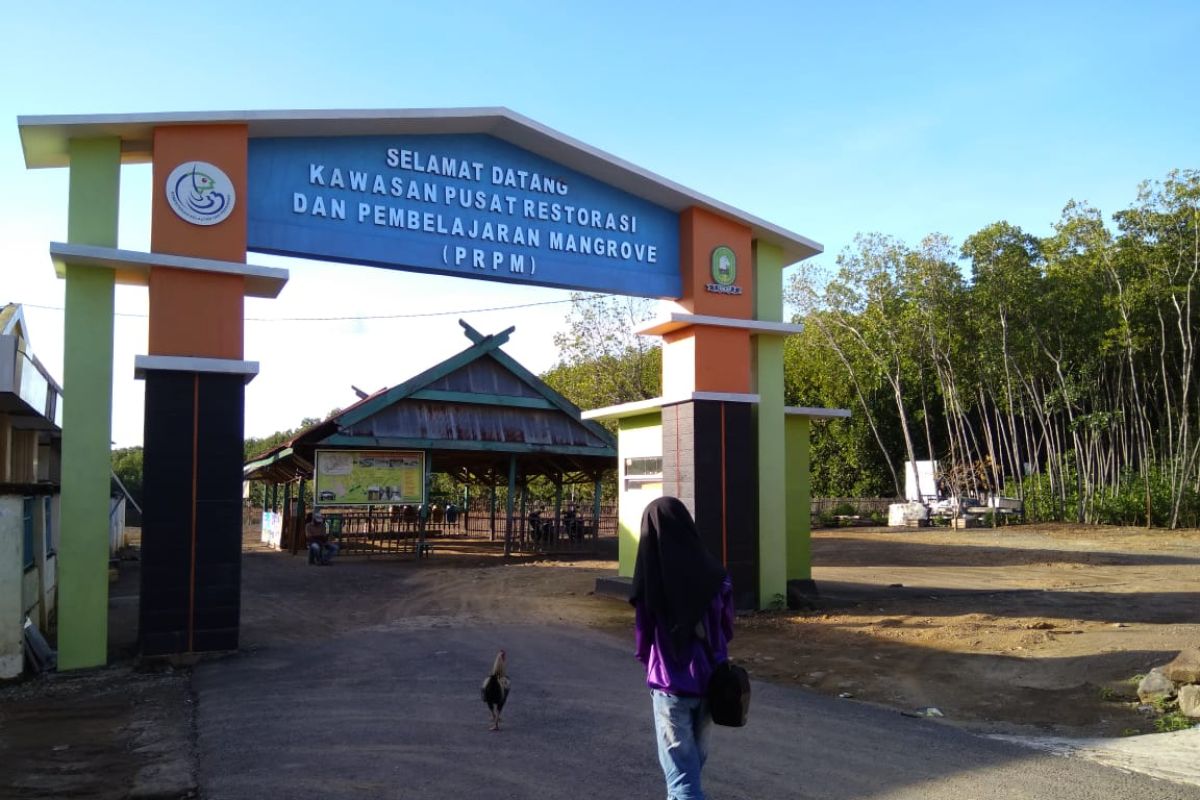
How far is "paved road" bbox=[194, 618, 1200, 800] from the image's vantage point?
523cm

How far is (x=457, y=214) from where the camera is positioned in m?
11.7

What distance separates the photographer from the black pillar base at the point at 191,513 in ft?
30.5

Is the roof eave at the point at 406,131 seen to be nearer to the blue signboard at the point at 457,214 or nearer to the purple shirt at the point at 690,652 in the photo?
the blue signboard at the point at 457,214

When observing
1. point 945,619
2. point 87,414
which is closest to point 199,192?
point 87,414

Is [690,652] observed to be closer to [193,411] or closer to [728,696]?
[728,696]

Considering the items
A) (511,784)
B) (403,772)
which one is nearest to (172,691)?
(403,772)

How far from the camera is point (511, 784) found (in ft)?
17.4

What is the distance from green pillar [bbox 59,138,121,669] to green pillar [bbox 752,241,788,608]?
8.37m

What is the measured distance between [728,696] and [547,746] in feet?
8.55

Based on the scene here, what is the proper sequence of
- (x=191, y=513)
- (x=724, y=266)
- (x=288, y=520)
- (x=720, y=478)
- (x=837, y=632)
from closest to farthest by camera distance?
1. (x=191, y=513)
2. (x=837, y=632)
3. (x=720, y=478)
4. (x=724, y=266)
5. (x=288, y=520)

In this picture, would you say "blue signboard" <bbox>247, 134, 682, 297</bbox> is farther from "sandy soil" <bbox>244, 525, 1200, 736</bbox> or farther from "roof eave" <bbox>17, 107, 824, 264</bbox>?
"sandy soil" <bbox>244, 525, 1200, 736</bbox>

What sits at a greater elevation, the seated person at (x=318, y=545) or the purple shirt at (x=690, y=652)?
the purple shirt at (x=690, y=652)

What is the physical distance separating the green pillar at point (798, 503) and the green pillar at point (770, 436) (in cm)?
61

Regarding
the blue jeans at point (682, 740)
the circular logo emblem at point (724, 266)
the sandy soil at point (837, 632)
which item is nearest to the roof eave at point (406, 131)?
the circular logo emblem at point (724, 266)
